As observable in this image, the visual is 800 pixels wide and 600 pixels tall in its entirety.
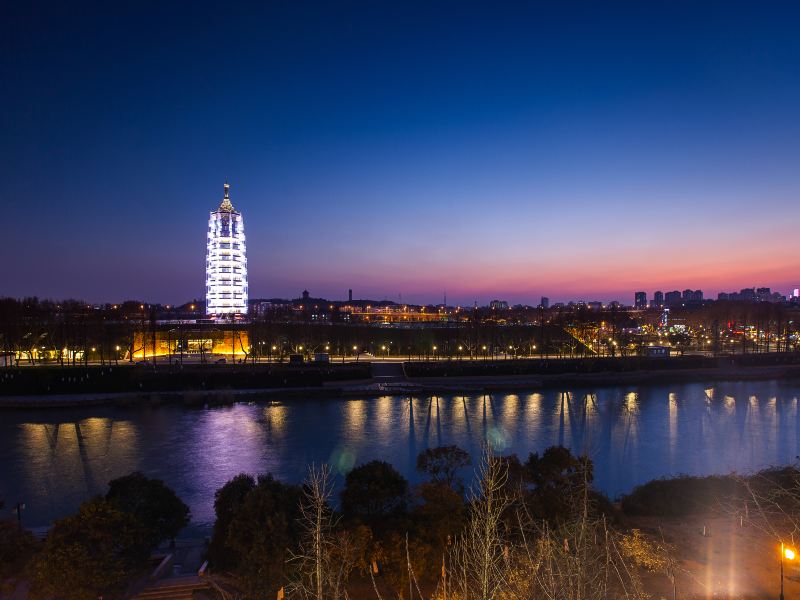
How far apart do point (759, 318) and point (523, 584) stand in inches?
1542

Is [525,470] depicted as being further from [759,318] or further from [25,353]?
[759,318]

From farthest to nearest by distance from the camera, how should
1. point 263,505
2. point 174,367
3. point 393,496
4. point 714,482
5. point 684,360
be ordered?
point 684,360
point 174,367
point 714,482
point 393,496
point 263,505

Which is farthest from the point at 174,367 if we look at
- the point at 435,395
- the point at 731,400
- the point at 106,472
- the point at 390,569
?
the point at 731,400

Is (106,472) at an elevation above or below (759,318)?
below

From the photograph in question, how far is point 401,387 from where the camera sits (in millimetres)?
20469

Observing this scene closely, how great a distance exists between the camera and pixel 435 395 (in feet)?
65.3

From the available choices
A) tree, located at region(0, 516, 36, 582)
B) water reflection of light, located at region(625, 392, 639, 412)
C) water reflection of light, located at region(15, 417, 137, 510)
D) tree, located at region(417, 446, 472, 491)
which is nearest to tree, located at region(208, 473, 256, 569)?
tree, located at region(0, 516, 36, 582)

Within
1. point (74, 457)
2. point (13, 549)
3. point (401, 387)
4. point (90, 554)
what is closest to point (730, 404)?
point (401, 387)

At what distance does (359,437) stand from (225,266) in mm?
35961

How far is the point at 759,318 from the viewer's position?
3616 centimetres

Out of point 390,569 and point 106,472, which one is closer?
point 390,569

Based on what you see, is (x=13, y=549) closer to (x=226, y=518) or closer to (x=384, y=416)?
(x=226, y=518)

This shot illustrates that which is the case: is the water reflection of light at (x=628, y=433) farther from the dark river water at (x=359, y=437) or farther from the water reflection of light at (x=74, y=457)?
the water reflection of light at (x=74, y=457)

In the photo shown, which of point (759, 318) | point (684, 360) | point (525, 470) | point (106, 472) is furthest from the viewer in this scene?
point (759, 318)
